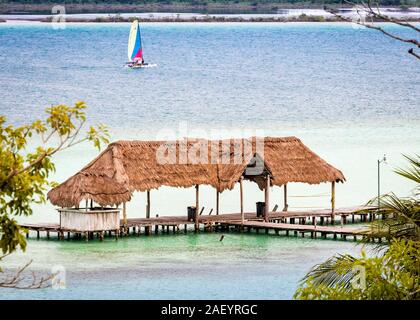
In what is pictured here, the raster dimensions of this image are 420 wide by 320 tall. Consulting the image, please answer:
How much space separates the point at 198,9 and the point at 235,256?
400ft

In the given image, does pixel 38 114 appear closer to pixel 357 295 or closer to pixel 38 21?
pixel 357 295

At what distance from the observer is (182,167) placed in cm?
3225

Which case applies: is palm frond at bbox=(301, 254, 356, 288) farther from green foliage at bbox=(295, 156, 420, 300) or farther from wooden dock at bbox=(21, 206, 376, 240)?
wooden dock at bbox=(21, 206, 376, 240)

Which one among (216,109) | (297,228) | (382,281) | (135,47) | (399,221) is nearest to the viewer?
(382,281)

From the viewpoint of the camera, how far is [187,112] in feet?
235

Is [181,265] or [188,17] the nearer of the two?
[181,265]

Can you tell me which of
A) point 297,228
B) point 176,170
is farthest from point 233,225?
point 176,170

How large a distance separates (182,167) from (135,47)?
52.2m

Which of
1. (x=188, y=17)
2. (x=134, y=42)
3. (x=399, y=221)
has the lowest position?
(x=399, y=221)

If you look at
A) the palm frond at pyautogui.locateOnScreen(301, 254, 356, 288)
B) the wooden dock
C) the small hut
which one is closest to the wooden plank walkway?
the wooden dock

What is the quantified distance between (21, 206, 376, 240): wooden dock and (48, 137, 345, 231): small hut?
434 millimetres

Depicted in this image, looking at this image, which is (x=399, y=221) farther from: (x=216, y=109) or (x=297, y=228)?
(x=216, y=109)

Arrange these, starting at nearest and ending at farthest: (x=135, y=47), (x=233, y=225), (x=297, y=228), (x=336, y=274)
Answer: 1. (x=336, y=274)
2. (x=297, y=228)
3. (x=233, y=225)
4. (x=135, y=47)

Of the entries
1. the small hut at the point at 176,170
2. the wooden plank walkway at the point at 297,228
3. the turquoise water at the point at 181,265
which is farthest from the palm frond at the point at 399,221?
the wooden plank walkway at the point at 297,228
